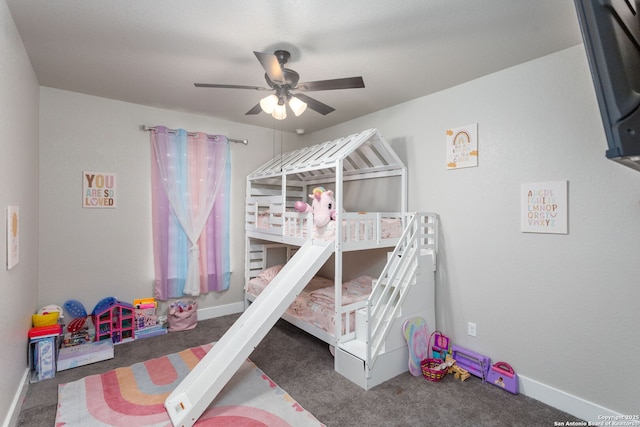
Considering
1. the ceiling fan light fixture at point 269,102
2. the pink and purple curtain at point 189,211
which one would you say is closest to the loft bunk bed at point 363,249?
the pink and purple curtain at point 189,211

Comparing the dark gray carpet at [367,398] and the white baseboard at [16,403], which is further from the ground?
the white baseboard at [16,403]

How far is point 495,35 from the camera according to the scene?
2.16 meters

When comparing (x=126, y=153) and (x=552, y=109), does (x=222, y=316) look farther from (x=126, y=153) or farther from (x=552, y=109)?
(x=552, y=109)

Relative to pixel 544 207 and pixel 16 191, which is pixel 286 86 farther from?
pixel 544 207

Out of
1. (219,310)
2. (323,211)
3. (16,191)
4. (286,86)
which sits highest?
(286,86)

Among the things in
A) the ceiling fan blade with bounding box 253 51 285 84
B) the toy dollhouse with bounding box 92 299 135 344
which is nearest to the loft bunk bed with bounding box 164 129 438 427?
the ceiling fan blade with bounding box 253 51 285 84

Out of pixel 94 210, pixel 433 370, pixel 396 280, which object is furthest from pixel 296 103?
pixel 94 210

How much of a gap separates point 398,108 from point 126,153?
308cm

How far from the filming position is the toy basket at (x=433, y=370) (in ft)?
8.62

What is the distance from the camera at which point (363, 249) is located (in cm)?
320

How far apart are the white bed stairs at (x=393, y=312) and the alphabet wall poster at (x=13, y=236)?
2.41 metres

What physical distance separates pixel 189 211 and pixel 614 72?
3.85m

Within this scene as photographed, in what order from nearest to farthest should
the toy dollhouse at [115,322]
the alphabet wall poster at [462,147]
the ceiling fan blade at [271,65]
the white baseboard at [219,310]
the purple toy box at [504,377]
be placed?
the ceiling fan blade at [271,65] → the purple toy box at [504,377] → the alphabet wall poster at [462,147] → the toy dollhouse at [115,322] → the white baseboard at [219,310]

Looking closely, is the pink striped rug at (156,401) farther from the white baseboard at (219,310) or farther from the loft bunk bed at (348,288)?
the white baseboard at (219,310)
